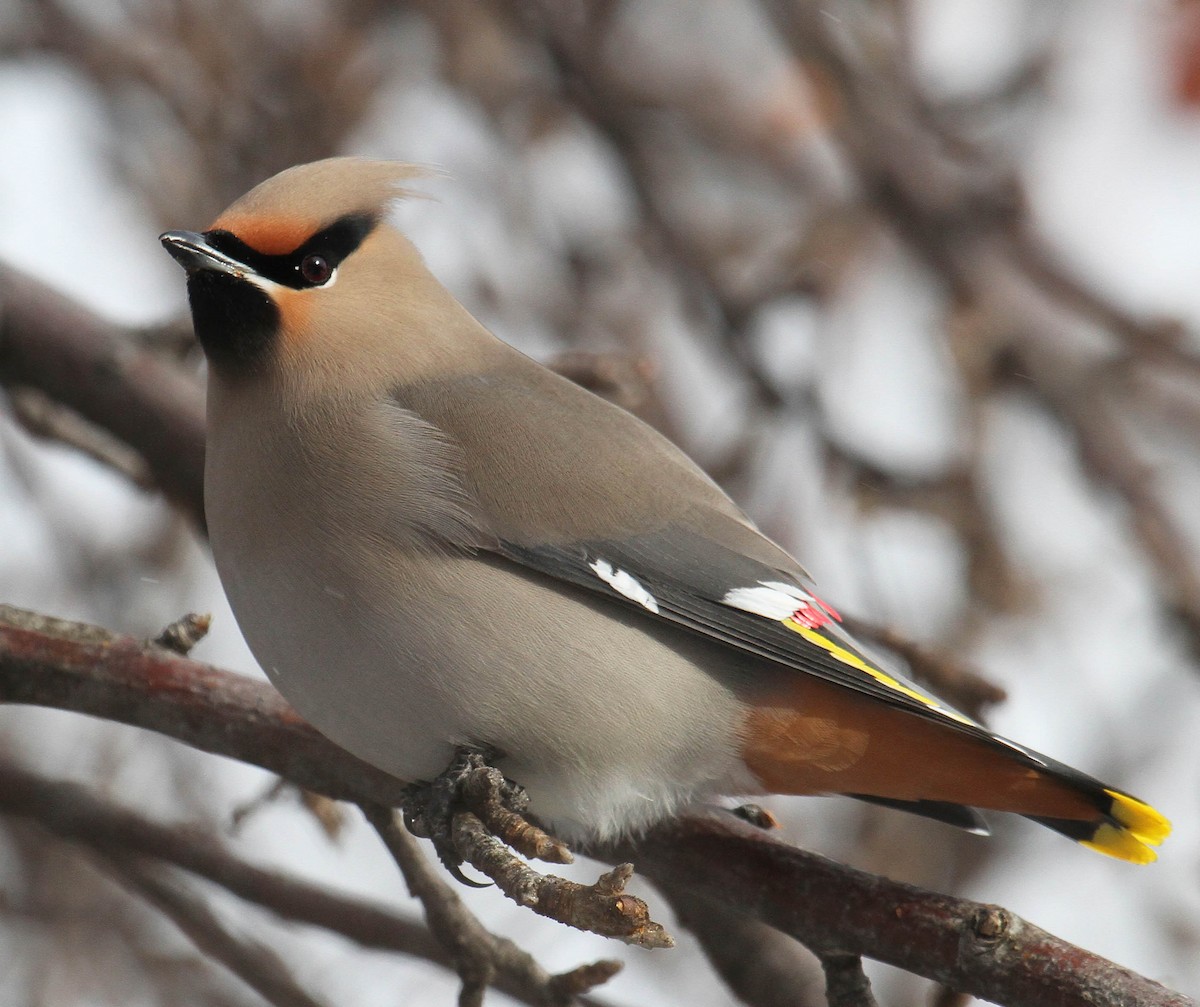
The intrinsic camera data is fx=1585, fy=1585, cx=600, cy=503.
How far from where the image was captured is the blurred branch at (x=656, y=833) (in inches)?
113

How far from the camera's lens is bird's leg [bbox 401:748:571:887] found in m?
2.84

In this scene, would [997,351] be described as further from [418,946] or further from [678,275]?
[418,946]

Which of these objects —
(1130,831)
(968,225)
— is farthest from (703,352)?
(1130,831)

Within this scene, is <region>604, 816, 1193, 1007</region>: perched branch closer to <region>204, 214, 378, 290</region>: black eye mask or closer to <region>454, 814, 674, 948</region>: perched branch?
<region>454, 814, 674, 948</region>: perched branch

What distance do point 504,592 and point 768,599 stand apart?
0.58 meters

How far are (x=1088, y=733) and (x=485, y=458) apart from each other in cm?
333

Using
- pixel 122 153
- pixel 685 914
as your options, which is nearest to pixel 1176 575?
pixel 685 914

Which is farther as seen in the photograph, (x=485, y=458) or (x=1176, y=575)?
(x=1176, y=575)

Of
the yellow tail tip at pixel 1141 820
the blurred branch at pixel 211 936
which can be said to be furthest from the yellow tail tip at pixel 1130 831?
the blurred branch at pixel 211 936

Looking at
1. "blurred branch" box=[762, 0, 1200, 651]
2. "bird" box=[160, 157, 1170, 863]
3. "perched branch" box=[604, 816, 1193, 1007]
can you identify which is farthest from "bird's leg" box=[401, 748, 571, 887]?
"blurred branch" box=[762, 0, 1200, 651]

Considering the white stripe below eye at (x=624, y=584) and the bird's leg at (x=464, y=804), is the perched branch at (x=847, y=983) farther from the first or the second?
the white stripe below eye at (x=624, y=584)

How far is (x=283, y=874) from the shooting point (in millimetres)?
3639

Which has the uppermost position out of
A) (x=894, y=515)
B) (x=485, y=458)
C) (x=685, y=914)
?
(x=894, y=515)

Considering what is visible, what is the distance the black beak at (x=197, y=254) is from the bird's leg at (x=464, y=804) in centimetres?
111
